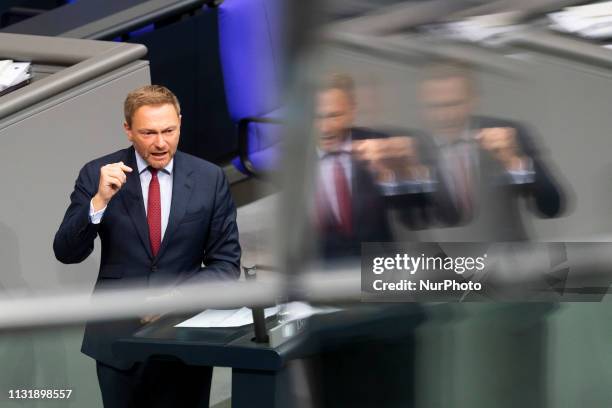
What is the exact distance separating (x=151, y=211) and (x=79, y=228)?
0.33 ft

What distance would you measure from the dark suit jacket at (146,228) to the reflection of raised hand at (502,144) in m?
0.37

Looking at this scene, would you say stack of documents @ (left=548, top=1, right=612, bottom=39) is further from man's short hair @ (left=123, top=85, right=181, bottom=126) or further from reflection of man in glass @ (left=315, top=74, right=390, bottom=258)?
man's short hair @ (left=123, top=85, right=181, bottom=126)

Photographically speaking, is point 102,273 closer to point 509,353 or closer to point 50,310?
point 50,310

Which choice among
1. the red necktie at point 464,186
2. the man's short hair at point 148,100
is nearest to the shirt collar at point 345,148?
the red necktie at point 464,186

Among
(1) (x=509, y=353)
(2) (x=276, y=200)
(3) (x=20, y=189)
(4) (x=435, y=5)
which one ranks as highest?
(4) (x=435, y=5)

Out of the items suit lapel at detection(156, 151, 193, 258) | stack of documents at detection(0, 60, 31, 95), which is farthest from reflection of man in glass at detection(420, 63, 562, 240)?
stack of documents at detection(0, 60, 31, 95)

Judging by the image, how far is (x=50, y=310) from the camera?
3.37 ft

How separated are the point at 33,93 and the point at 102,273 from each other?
3.21 ft

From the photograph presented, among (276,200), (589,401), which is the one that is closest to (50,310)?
(276,200)

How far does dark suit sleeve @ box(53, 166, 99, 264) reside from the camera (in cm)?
134

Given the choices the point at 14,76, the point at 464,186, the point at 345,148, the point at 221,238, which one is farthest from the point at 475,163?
the point at 14,76

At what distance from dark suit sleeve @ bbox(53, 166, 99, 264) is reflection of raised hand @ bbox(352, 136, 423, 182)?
519mm

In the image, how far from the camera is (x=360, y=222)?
0.95m

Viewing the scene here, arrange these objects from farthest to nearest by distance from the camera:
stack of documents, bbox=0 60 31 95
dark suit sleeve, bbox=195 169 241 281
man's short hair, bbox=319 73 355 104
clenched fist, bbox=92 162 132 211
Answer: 1. stack of documents, bbox=0 60 31 95
2. clenched fist, bbox=92 162 132 211
3. dark suit sleeve, bbox=195 169 241 281
4. man's short hair, bbox=319 73 355 104
